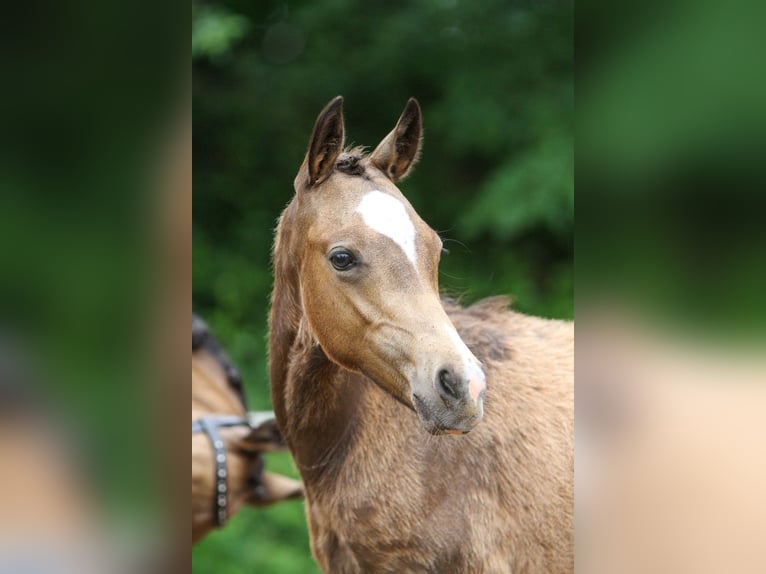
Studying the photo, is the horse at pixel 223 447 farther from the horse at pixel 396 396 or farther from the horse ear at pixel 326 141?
the horse ear at pixel 326 141

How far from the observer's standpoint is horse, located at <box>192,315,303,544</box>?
1.59 meters

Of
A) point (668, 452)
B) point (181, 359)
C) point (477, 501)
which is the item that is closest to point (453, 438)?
point (477, 501)

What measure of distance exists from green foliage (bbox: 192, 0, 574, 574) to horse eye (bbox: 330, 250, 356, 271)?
0.66 m

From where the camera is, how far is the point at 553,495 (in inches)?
45.1

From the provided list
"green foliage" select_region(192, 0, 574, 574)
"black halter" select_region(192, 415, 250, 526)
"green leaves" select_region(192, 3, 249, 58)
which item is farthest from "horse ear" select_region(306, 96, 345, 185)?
"green leaves" select_region(192, 3, 249, 58)

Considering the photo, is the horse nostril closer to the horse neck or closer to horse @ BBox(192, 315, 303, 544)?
the horse neck

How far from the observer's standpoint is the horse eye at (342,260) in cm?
99

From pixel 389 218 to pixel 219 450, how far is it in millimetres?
819

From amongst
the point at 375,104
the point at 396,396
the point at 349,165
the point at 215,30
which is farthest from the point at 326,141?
the point at 215,30

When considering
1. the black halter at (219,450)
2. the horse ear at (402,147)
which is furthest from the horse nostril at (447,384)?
the black halter at (219,450)

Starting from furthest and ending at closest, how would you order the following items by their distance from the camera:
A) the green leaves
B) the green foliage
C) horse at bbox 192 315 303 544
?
the green leaves, the green foliage, horse at bbox 192 315 303 544

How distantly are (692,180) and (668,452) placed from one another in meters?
0.31

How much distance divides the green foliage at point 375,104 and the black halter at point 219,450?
0.35 metres

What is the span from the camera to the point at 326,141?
99cm
